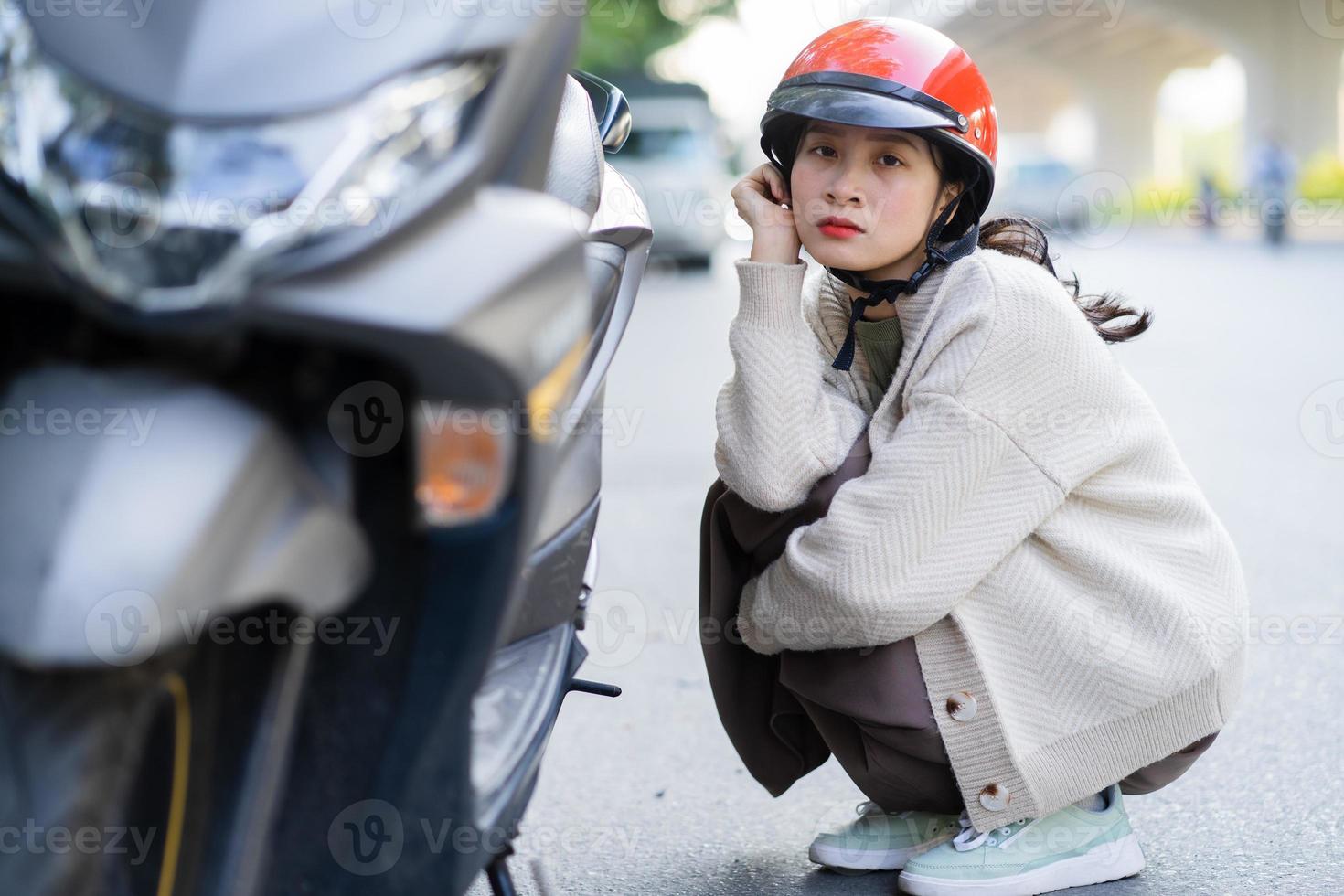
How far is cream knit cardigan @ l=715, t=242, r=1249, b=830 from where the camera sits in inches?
82.0

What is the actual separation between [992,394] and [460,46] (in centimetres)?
108

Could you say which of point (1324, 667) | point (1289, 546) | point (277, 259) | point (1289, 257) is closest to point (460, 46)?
point (277, 259)

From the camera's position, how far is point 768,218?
225cm

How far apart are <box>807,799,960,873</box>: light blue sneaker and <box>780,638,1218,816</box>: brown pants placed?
4 cm

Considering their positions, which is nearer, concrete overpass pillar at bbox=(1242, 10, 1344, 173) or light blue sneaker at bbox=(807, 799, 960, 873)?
light blue sneaker at bbox=(807, 799, 960, 873)

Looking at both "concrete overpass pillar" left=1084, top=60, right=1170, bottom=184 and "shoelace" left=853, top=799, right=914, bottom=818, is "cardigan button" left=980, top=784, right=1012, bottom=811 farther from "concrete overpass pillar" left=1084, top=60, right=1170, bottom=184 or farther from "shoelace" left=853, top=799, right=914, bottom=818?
"concrete overpass pillar" left=1084, top=60, right=1170, bottom=184

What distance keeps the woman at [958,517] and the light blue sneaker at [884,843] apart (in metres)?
0.07

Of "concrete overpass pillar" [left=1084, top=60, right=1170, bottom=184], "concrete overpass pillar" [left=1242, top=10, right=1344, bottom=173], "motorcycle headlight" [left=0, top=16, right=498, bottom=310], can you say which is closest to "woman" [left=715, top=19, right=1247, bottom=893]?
"motorcycle headlight" [left=0, top=16, right=498, bottom=310]

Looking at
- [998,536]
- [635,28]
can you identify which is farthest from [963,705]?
[635,28]

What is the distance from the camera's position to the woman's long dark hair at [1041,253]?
2.39 meters

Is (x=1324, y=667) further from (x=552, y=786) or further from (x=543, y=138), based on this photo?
(x=543, y=138)

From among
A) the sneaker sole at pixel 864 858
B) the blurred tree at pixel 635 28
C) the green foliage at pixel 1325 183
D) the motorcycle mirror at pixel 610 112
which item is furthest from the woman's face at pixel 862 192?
the green foliage at pixel 1325 183

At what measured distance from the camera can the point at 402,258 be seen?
116 centimetres

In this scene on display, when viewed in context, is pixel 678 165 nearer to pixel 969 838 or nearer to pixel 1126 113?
pixel 969 838
